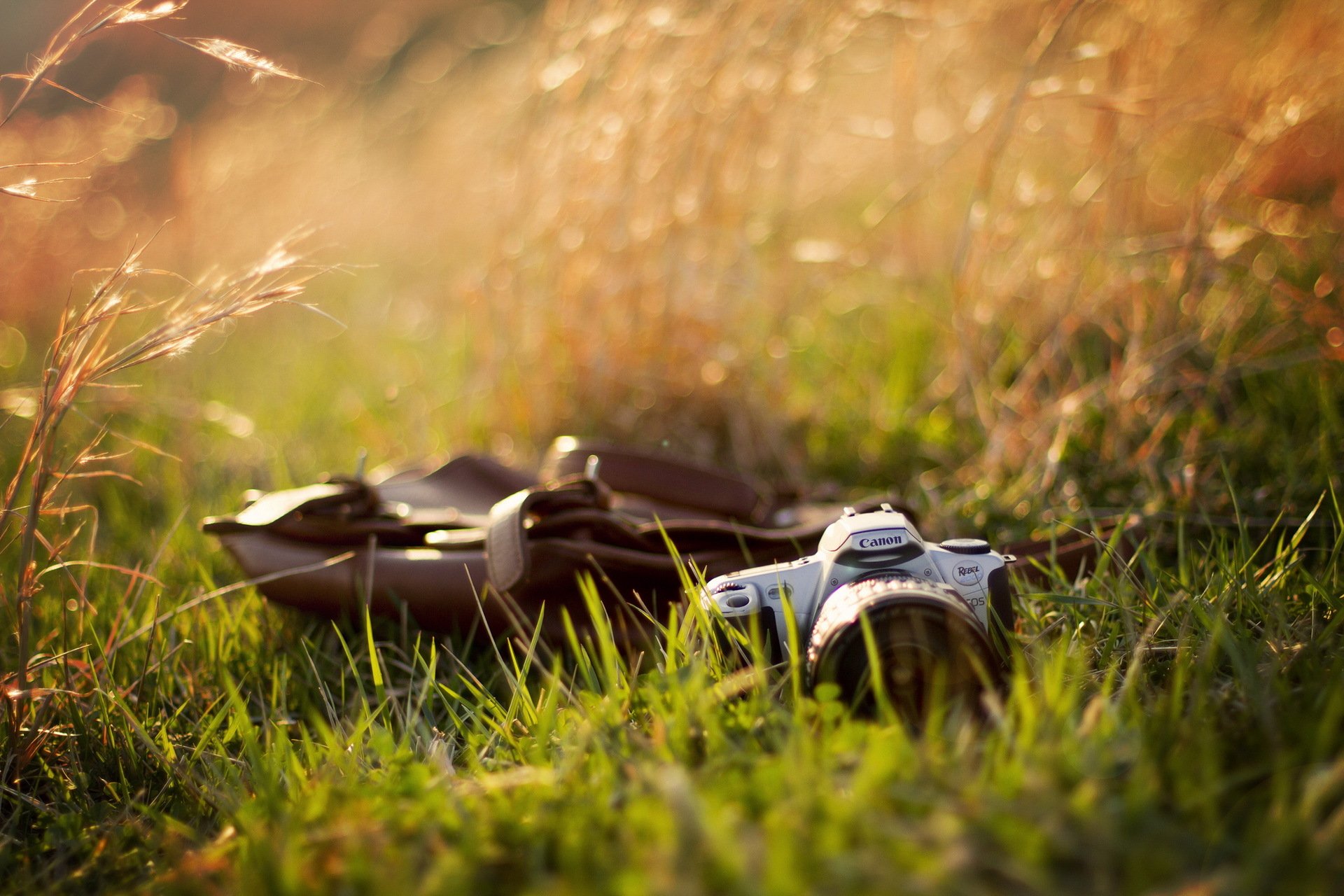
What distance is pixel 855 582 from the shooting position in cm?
123

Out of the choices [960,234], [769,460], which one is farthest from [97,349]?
[960,234]

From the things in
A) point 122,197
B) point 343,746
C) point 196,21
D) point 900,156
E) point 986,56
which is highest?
point 196,21

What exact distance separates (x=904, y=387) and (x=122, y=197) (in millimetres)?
4273

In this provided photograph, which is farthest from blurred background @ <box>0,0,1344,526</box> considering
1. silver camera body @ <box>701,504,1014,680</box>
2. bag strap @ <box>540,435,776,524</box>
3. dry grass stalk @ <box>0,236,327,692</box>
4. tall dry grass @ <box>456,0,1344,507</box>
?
silver camera body @ <box>701,504,1014,680</box>

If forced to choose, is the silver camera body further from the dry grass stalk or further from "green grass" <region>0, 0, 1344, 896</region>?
the dry grass stalk

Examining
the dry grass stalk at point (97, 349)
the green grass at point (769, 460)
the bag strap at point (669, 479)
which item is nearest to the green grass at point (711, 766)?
the green grass at point (769, 460)

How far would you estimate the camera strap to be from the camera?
161 centimetres

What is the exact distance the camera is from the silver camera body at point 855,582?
1.17 meters

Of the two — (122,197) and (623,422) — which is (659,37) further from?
(122,197)

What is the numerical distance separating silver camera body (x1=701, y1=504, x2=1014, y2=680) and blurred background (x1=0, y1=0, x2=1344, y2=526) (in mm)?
752

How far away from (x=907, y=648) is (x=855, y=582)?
149 mm

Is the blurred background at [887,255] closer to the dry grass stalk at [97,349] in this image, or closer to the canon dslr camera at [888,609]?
the dry grass stalk at [97,349]

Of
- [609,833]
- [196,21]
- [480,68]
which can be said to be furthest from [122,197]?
[196,21]

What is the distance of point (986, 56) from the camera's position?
3.31m
